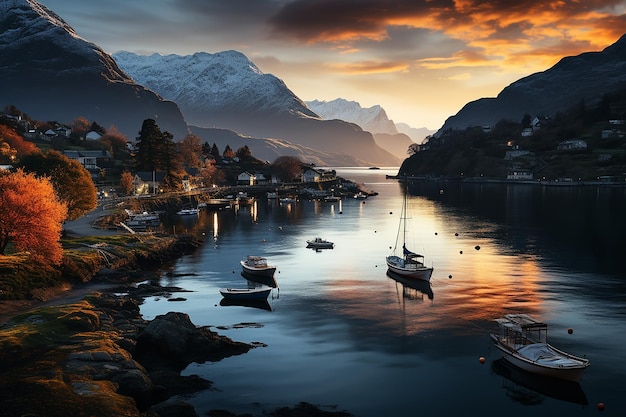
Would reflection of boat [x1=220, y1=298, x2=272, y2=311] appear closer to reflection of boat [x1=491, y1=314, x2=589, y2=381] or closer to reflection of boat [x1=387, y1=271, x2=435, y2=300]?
reflection of boat [x1=387, y1=271, x2=435, y2=300]

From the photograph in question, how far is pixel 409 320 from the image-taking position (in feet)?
208

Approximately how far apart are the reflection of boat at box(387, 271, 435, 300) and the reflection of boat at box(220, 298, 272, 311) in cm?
2016

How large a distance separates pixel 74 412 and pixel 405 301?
4825cm

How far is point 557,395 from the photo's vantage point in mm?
43531

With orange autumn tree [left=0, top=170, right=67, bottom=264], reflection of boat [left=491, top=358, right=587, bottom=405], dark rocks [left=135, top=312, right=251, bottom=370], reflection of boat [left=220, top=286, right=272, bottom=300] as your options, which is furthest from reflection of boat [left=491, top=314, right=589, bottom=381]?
orange autumn tree [left=0, top=170, right=67, bottom=264]

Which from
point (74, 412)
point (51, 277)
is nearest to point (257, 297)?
point (51, 277)

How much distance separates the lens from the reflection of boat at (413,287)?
248 feet

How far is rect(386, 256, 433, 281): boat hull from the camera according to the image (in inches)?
3248

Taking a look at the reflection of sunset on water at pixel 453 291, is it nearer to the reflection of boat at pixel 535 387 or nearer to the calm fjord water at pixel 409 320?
the calm fjord water at pixel 409 320

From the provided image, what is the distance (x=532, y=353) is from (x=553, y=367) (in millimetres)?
2665

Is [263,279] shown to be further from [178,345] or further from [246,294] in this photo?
[178,345]

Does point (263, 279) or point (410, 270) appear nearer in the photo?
point (410, 270)

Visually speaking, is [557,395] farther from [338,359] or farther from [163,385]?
[163,385]

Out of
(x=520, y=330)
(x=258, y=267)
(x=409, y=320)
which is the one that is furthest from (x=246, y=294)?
(x=520, y=330)
